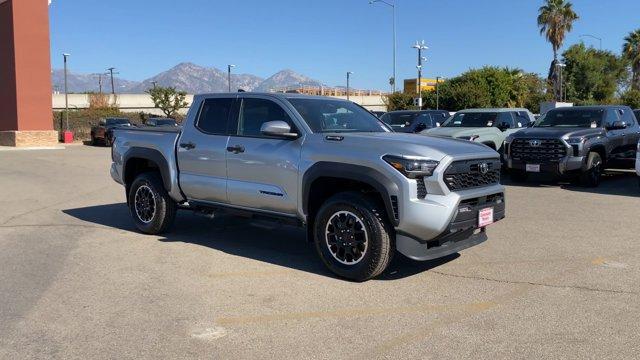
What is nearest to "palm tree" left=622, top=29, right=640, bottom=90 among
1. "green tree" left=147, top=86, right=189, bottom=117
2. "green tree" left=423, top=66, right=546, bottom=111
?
"green tree" left=423, top=66, right=546, bottom=111

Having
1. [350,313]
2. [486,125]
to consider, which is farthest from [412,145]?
[486,125]

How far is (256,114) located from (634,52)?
2739 inches

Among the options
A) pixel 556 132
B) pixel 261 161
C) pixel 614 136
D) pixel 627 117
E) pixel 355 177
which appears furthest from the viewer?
pixel 627 117

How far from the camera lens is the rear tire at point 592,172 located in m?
12.7

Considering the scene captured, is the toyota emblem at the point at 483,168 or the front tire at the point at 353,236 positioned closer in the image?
the front tire at the point at 353,236

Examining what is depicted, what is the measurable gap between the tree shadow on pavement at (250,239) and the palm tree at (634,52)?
220 feet

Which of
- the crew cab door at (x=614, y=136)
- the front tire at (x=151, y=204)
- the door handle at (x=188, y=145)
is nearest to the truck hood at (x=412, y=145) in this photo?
the door handle at (x=188, y=145)

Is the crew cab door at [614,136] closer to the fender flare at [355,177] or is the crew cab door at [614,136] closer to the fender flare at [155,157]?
the fender flare at [355,177]

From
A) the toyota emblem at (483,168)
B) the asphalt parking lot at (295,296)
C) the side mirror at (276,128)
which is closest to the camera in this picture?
the asphalt parking lot at (295,296)

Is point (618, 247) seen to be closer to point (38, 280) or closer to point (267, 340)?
point (267, 340)

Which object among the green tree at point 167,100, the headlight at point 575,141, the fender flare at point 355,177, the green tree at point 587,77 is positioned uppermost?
the green tree at point 587,77

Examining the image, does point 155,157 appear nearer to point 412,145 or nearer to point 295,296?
point 295,296

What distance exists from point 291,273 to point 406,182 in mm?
1611

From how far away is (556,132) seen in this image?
1282cm
